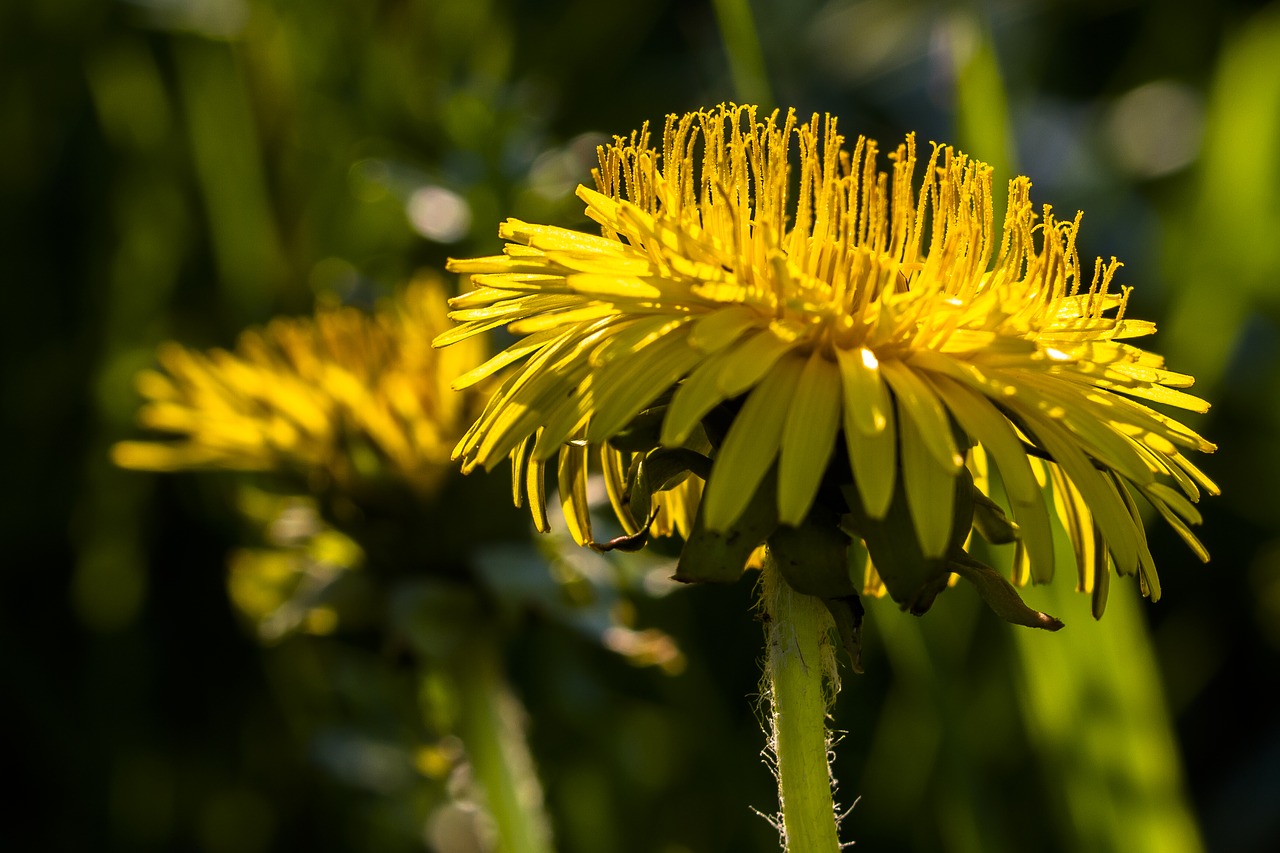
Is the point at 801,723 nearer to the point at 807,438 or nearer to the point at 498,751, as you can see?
the point at 807,438

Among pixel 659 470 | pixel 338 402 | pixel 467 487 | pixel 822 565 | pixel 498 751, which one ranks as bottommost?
pixel 498 751

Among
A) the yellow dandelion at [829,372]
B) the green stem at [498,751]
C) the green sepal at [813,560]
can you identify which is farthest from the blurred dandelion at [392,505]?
the green sepal at [813,560]

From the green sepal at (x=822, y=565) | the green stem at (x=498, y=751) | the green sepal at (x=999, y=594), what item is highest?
the green sepal at (x=822, y=565)

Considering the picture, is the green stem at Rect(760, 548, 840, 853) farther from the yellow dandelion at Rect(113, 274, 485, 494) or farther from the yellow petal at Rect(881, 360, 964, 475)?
the yellow dandelion at Rect(113, 274, 485, 494)

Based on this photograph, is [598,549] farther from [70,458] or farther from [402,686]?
[70,458]

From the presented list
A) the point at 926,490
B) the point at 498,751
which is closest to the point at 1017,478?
the point at 926,490

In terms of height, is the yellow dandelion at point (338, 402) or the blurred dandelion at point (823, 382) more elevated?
the yellow dandelion at point (338, 402)

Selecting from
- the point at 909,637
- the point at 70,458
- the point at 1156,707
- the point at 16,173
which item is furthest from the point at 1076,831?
the point at 16,173

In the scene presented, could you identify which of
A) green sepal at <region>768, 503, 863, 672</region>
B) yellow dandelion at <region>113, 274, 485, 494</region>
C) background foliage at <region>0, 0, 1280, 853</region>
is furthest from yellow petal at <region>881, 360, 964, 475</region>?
yellow dandelion at <region>113, 274, 485, 494</region>

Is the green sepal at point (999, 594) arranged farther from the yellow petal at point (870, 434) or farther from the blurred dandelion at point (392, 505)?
the blurred dandelion at point (392, 505)
